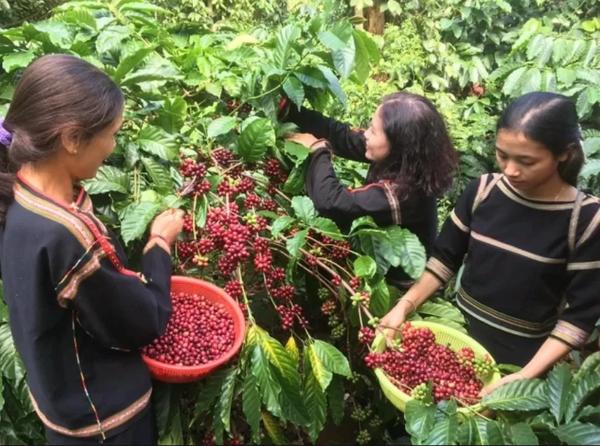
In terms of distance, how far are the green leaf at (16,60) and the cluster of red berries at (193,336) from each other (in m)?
0.84

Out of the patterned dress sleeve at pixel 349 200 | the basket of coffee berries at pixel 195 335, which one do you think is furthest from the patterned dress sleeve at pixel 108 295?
the patterned dress sleeve at pixel 349 200

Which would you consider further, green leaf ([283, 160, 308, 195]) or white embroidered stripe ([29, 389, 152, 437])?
green leaf ([283, 160, 308, 195])

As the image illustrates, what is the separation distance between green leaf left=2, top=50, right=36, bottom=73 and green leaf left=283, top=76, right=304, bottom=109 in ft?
2.48

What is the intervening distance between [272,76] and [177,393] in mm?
976

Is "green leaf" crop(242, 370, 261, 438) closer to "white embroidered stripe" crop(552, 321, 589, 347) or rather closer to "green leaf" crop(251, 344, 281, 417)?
"green leaf" crop(251, 344, 281, 417)

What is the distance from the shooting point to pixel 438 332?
1.58 metres

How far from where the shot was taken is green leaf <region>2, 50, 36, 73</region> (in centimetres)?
168

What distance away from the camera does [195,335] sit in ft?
4.57

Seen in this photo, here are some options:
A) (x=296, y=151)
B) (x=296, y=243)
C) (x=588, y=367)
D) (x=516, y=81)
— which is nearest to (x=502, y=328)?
(x=588, y=367)

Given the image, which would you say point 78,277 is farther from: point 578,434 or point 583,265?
point 583,265

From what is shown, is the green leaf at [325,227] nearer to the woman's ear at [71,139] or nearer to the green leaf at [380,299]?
the green leaf at [380,299]

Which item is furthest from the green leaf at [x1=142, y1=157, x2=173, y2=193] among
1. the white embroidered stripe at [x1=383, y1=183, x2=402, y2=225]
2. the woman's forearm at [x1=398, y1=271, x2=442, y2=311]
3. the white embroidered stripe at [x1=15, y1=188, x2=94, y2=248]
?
the woman's forearm at [x1=398, y1=271, x2=442, y2=311]

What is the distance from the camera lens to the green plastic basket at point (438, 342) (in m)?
1.36

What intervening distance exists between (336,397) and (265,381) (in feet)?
1.13
